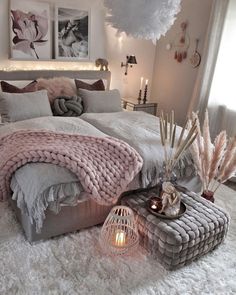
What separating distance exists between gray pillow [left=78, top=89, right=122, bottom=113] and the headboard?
0.39 meters

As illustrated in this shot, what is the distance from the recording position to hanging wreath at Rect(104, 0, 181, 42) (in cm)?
182

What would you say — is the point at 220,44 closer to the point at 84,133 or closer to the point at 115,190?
the point at 84,133

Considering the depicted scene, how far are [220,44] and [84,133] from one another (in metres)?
1.99

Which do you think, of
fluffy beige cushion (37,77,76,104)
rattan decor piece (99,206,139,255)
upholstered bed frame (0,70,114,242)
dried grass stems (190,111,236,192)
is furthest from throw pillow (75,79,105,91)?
rattan decor piece (99,206,139,255)

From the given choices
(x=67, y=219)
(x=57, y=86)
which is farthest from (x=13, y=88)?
(x=67, y=219)

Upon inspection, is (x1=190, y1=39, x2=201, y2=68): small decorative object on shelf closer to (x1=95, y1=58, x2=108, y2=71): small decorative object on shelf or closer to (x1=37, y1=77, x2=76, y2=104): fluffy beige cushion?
(x1=95, y1=58, x2=108, y2=71): small decorative object on shelf

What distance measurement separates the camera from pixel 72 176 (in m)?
1.99

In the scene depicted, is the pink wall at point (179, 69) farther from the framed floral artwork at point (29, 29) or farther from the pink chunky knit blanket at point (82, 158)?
the pink chunky knit blanket at point (82, 158)

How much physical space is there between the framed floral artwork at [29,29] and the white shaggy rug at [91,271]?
86.7 inches

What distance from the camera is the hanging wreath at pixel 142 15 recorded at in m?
1.82

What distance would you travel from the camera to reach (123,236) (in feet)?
6.68

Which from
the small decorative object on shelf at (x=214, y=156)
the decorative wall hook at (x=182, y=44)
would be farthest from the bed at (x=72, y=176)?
the decorative wall hook at (x=182, y=44)

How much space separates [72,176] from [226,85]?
7.70 ft

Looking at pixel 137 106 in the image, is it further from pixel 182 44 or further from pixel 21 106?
pixel 21 106
